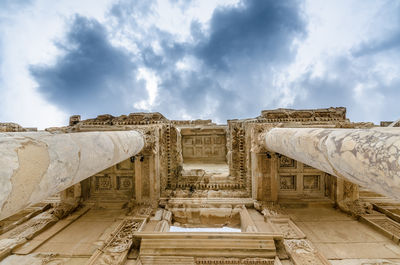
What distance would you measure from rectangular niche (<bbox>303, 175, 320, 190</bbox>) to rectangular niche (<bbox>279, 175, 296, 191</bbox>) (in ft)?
1.57

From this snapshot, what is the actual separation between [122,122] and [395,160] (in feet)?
27.0

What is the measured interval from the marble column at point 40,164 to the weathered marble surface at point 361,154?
3854 millimetres

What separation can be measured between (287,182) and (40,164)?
794 centimetres

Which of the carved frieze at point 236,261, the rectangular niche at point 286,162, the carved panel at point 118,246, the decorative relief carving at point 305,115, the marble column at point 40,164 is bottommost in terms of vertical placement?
the carved frieze at point 236,261

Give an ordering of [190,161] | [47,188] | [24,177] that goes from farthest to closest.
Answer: [190,161] < [47,188] < [24,177]

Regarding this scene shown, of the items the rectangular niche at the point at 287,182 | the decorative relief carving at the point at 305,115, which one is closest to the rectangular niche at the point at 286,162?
the rectangular niche at the point at 287,182

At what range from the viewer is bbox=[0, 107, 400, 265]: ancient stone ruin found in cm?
205

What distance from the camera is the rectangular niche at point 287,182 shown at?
277 inches

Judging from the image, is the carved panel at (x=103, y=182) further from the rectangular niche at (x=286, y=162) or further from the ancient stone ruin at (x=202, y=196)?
the rectangular niche at (x=286, y=162)

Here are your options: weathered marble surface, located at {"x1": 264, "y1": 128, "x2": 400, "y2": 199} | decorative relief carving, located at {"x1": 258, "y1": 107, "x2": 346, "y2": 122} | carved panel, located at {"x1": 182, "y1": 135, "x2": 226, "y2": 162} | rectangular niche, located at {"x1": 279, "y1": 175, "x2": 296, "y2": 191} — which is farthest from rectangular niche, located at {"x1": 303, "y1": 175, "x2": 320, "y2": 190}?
carved panel, located at {"x1": 182, "y1": 135, "x2": 226, "y2": 162}

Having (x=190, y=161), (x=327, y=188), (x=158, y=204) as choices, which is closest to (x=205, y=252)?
(x=158, y=204)

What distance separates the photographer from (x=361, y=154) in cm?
206

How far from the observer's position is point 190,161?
36.4 feet

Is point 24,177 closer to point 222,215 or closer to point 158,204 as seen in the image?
point 158,204
